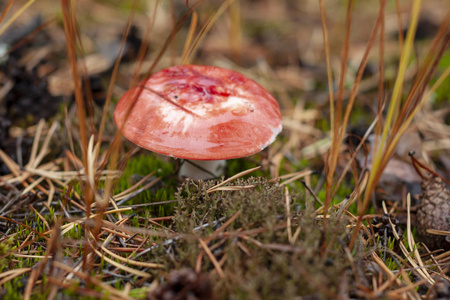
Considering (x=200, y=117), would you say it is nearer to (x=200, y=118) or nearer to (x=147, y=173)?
(x=200, y=118)

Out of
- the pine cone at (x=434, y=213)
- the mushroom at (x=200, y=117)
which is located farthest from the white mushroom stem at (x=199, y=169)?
the pine cone at (x=434, y=213)

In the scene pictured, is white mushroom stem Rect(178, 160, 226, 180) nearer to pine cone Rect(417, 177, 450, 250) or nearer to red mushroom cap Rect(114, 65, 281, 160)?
red mushroom cap Rect(114, 65, 281, 160)

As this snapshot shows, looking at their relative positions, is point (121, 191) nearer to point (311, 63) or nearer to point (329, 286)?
point (329, 286)

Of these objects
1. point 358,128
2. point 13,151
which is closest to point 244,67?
point 358,128

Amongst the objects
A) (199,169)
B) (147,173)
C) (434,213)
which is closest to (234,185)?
(199,169)

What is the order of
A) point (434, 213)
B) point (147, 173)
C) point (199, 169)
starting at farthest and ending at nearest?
1. point (147, 173)
2. point (199, 169)
3. point (434, 213)

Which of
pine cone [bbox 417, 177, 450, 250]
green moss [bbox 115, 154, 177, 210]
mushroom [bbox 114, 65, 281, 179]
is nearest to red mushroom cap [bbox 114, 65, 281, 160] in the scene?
mushroom [bbox 114, 65, 281, 179]
